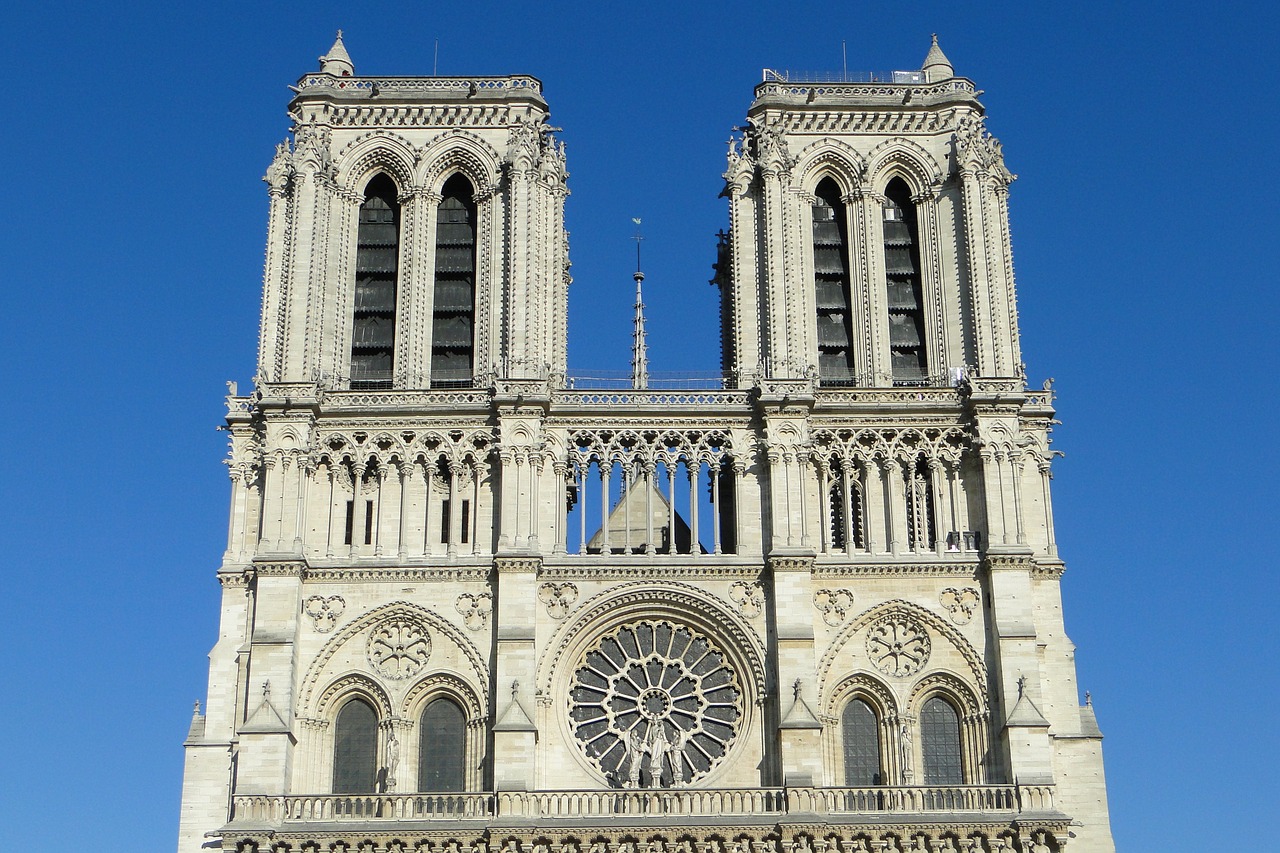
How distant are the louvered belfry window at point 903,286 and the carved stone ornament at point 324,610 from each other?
14.6 m

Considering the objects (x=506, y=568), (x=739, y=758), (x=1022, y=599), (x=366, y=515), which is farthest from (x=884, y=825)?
(x=366, y=515)

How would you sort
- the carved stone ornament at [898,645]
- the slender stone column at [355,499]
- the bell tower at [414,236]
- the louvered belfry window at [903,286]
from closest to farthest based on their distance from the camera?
the carved stone ornament at [898,645]
the slender stone column at [355,499]
the bell tower at [414,236]
the louvered belfry window at [903,286]

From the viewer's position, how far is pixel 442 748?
4172cm

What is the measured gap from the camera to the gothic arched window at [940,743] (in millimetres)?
41688

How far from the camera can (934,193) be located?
47.4 metres

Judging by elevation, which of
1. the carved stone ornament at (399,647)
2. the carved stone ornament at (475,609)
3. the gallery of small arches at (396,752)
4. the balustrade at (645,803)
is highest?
the carved stone ornament at (475,609)

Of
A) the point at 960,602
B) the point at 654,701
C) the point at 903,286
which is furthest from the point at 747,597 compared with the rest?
the point at 903,286

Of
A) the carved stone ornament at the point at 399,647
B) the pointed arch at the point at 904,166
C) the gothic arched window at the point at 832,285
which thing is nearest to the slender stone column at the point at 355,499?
the carved stone ornament at the point at 399,647

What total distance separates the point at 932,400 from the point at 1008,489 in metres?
2.85

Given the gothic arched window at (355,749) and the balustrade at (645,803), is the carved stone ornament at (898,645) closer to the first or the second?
the balustrade at (645,803)

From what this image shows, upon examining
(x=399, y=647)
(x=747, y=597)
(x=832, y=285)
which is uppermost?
(x=832, y=285)

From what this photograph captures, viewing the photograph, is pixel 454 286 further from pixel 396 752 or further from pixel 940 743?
pixel 940 743

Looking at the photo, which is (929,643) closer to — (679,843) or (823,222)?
(679,843)

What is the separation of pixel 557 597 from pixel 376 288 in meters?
9.91
